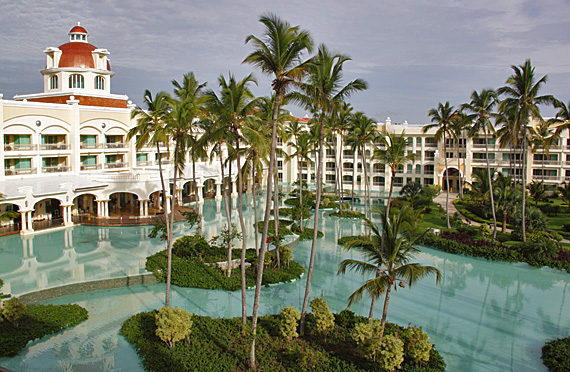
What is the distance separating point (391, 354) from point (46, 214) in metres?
31.5

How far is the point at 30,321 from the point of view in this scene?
15.5m

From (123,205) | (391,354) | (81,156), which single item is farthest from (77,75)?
(391,354)

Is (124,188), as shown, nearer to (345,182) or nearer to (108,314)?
(108,314)

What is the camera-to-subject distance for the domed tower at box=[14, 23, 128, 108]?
41.5m

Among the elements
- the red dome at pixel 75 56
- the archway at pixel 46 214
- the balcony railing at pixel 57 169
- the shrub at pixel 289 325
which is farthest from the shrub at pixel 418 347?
the red dome at pixel 75 56

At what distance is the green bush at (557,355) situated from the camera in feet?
44.2

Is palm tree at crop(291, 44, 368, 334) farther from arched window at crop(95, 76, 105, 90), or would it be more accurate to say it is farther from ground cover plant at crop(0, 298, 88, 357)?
arched window at crop(95, 76, 105, 90)

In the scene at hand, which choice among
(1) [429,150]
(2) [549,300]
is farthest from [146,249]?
(1) [429,150]

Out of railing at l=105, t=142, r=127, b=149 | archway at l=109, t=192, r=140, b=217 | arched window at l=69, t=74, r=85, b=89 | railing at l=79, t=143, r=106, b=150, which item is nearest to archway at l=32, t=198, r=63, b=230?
archway at l=109, t=192, r=140, b=217

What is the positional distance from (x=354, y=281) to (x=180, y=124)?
1177 centimetres

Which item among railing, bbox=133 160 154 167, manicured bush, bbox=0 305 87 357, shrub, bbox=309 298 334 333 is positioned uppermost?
railing, bbox=133 160 154 167

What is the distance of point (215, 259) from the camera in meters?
23.5

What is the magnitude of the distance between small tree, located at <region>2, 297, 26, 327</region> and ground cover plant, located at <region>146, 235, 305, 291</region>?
6634 millimetres

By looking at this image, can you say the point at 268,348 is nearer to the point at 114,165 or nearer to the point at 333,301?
the point at 333,301
